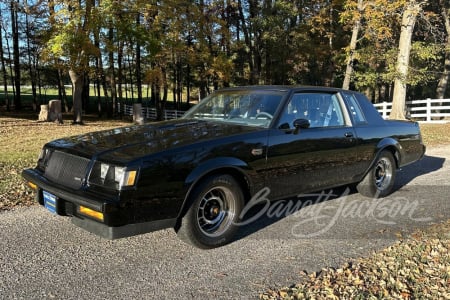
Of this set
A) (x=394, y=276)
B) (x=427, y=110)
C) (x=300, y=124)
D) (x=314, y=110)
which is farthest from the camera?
(x=427, y=110)

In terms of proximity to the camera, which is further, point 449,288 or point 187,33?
point 187,33

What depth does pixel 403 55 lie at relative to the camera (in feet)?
57.2

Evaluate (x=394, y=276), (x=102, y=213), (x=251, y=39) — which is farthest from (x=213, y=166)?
(x=251, y=39)

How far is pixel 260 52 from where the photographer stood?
30.3 metres

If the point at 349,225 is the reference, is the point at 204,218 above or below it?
above

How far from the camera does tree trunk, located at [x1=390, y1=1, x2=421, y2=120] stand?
1625 centimetres

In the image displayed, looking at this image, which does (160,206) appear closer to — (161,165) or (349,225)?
(161,165)

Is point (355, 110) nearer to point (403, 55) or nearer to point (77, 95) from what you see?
point (403, 55)

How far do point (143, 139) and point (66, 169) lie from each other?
78cm

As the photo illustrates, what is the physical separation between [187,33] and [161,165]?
2223 cm

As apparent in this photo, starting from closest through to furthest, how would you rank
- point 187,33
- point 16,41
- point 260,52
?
1. point 187,33
2. point 260,52
3. point 16,41

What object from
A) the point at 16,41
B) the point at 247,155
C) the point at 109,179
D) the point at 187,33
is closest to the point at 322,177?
the point at 247,155

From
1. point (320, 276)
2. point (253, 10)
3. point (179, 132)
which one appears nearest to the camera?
point (320, 276)

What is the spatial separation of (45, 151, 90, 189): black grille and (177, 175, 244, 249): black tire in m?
1.03
